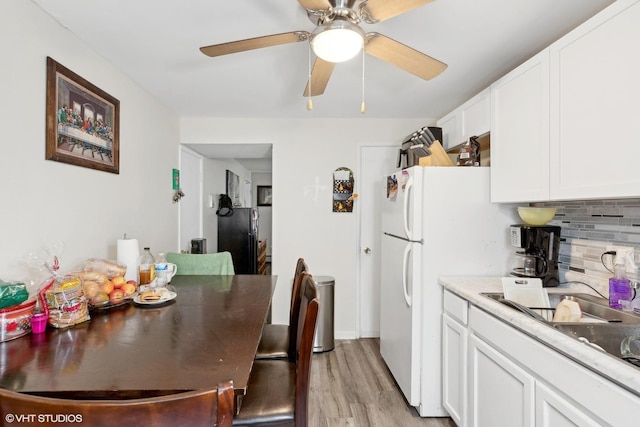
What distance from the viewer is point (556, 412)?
1107mm

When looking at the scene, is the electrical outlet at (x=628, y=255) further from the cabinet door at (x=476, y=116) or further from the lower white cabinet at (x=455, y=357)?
the cabinet door at (x=476, y=116)

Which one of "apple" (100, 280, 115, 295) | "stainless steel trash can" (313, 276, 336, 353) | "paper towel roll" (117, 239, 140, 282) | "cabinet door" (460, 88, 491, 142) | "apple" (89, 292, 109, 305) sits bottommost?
"stainless steel trash can" (313, 276, 336, 353)

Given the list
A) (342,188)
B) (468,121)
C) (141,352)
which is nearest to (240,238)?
(342,188)

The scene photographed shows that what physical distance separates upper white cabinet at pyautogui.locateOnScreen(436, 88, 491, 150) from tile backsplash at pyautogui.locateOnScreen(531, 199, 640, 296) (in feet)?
Result: 2.29

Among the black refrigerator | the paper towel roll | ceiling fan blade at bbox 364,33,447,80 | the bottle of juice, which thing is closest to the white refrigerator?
ceiling fan blade at bbox 364,33,447,80

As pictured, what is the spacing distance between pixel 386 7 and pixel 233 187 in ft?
14.7

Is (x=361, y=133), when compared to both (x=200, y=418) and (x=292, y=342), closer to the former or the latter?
(x=292, y=342)

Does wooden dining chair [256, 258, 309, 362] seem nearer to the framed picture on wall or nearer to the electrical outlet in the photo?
the electrical outlet

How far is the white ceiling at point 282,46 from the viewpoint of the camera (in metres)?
1.51

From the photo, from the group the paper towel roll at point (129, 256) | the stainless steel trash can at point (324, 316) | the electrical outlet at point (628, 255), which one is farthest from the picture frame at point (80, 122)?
the electrical outlet at point (628, 255)

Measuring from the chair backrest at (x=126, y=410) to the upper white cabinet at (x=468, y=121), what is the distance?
2182 mm

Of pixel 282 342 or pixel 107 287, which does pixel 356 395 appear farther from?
pixel 107 287

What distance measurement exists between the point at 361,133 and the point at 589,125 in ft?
7.19

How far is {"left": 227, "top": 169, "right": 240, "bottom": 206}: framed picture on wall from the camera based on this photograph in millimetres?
5031
